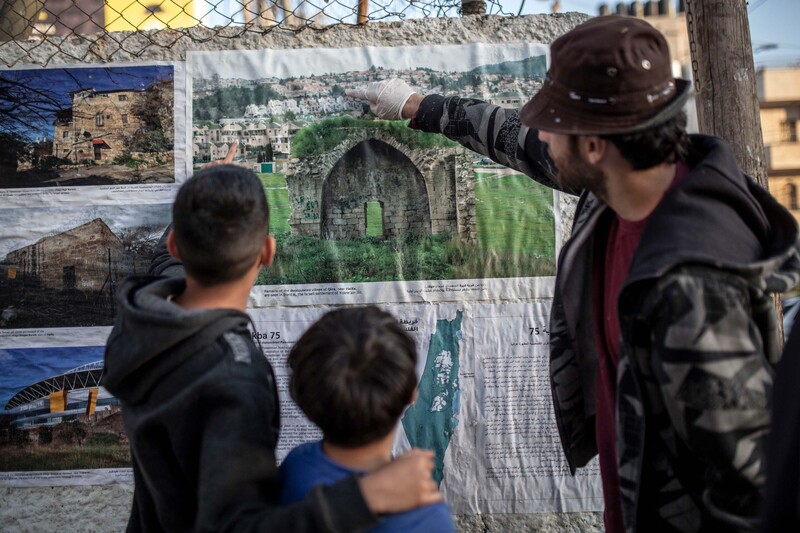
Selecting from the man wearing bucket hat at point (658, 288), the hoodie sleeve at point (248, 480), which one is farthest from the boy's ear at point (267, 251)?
the man wearing bucket hat at point (658, 288)

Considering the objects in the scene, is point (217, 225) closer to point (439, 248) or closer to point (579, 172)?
point (579, 172)

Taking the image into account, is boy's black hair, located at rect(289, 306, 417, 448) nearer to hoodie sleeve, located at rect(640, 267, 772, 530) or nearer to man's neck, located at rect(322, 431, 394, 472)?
man's neck, located at rect(322, 431, 394, 472)

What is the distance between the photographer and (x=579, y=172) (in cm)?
156

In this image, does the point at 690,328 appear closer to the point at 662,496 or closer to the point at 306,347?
the point at 662,496

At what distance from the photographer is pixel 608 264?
173 centimetres

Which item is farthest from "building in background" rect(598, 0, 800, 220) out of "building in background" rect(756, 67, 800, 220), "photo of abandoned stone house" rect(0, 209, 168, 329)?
"photo of abandoned stone house" rect(0, 209, 168, 329)

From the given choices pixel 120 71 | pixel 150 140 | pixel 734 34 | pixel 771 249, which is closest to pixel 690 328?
pixel 771 249

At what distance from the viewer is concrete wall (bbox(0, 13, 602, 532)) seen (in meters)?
2.50

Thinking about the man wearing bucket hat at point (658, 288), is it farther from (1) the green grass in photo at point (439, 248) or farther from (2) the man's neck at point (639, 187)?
(1) the green grass in photo at point (439, 248)

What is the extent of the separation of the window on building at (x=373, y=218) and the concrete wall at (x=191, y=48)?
23.8 inches

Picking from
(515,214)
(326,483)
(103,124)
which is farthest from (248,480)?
(103,124)

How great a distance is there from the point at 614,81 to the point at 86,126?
1.97 meters

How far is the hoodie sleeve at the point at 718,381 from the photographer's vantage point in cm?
124

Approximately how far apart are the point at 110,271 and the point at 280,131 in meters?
0.79
